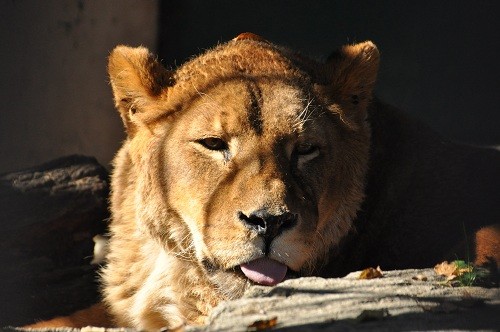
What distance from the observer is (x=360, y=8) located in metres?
6.97

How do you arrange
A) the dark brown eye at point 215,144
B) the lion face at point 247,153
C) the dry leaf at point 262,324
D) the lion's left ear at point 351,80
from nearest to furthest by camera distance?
the dry leaf at point 262,324, the lion face at point 247,153, the dark brown eye at point 215,144, the lion's left ear at point 351,80

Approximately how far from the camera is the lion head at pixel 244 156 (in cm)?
402

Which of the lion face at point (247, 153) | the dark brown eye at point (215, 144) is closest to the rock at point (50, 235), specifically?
the lion face at point (247, 153)

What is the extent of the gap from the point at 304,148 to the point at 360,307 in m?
1.12

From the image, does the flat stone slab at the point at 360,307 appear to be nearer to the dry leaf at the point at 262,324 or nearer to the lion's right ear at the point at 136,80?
the dry leaf at the point at 262,324

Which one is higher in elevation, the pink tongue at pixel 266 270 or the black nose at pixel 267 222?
the black nose at pixel 267 222

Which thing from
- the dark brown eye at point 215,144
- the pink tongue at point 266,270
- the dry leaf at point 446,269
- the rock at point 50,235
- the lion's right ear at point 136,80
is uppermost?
the lion's right ear at point 136,80

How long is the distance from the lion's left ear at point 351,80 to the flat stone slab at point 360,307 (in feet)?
3.84

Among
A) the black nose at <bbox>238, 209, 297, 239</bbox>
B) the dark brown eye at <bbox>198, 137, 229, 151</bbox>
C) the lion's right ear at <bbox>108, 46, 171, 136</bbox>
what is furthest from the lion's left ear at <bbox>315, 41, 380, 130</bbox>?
the black nose at <bbox>238, 209, 297, 239</bbox>

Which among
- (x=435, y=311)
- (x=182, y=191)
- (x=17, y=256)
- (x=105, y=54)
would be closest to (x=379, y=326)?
(x=435, y=311)

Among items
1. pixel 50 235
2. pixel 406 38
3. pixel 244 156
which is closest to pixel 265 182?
pixel 244 156

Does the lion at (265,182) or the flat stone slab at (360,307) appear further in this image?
the lion at (265,182)

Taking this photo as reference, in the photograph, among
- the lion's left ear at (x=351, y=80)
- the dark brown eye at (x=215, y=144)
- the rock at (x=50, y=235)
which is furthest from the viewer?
the rock at (x=50, y=235)

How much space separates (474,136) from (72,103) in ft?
10.8
